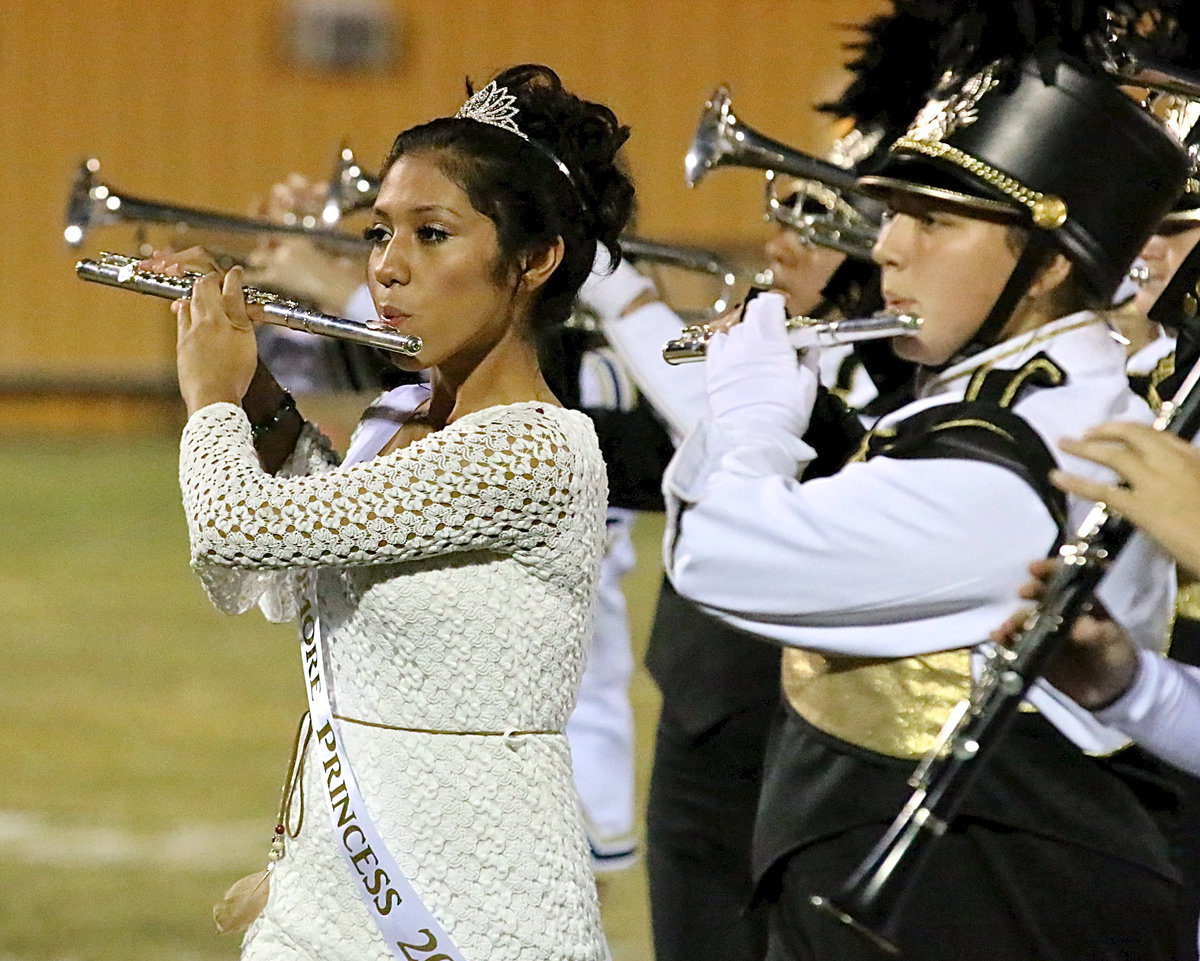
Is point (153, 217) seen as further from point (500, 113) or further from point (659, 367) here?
point (500, 113)

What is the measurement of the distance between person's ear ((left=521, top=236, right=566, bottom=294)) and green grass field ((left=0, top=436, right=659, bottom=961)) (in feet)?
8.42

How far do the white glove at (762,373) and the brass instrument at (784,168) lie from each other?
1.21m

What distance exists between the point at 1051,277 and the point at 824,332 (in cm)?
34

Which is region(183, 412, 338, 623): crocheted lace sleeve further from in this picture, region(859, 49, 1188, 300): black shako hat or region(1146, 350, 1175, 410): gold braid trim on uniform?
region(1146, 350, 1175, 410): gold braid trim on uniform

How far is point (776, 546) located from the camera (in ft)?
8.17

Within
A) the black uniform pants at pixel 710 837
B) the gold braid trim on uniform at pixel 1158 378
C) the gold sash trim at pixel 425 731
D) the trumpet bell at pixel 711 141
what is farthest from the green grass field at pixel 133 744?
the gold sash trim at pixel 425 731

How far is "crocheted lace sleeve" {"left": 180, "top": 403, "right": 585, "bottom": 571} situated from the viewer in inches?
93.7

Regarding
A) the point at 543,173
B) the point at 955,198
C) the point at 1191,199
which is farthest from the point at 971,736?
the point at 1191,199

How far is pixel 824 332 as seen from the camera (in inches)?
113

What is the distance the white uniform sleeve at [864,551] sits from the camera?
2.45 metres

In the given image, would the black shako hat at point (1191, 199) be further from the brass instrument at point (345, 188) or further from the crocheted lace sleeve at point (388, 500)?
the brass instrument at point (345, 188)

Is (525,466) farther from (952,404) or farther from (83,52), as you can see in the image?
(83,52)

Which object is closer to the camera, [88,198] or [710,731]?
[710,731]

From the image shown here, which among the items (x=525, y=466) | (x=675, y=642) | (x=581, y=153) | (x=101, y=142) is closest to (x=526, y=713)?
(x=525, y=466)
